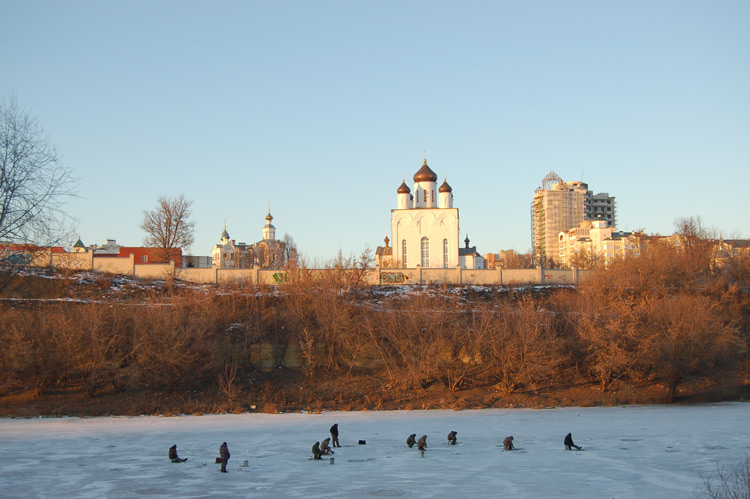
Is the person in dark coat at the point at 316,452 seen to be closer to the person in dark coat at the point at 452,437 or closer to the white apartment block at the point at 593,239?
the person in dark coat at the point at 452,437

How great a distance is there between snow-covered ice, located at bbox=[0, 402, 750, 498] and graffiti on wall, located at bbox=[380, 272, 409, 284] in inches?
704

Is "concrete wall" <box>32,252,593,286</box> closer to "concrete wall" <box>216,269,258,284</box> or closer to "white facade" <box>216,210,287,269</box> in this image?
"concrete wall" <box>216,269,258,284</box>

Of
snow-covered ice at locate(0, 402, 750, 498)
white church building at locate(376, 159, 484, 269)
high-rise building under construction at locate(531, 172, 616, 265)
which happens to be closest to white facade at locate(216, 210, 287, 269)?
white church building at locate(376, 159, 484, 269)

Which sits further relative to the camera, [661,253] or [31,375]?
[661,253]

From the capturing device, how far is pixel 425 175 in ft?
185

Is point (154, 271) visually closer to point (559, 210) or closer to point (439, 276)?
point (439, 276)

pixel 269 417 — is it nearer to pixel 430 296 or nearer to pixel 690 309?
pixel 430 296

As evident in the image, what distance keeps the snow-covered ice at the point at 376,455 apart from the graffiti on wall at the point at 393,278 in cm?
1789

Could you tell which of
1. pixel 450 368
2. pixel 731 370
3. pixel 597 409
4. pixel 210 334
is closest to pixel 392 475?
pixel 597 409

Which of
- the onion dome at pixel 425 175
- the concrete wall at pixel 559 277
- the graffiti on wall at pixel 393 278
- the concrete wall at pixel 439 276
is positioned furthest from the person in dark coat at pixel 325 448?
the onion dome at pixel 425 175

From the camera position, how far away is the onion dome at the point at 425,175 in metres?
56.1

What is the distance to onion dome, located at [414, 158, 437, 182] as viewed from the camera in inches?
2207

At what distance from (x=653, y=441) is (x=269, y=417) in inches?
484

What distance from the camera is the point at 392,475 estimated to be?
13.3 meters
